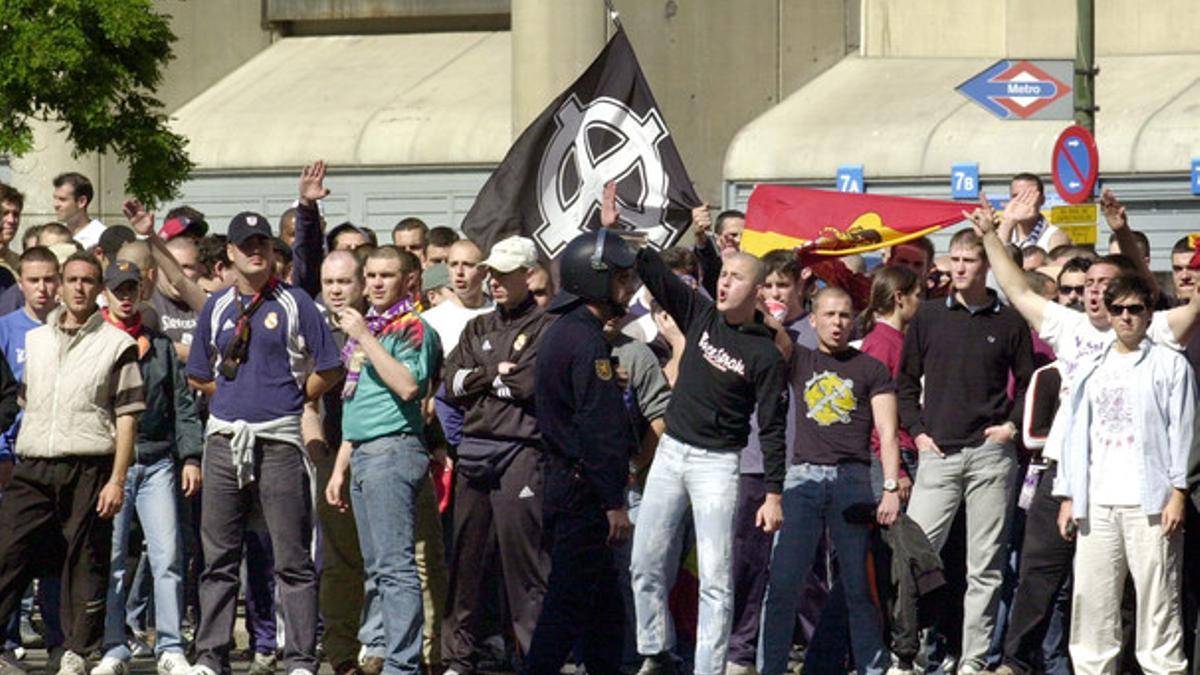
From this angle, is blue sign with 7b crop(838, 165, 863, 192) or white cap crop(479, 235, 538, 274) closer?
white cap crop(479, 235, 538, 274)

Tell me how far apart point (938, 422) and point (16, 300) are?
16.5ft

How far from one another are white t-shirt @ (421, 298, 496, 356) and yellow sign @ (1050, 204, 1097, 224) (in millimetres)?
6180

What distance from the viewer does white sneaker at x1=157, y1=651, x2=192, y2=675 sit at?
44.7ft

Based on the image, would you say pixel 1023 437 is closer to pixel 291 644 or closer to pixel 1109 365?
pixel 1109 365

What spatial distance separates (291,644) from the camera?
13.3m

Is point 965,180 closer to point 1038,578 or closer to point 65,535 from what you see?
point 1038,578

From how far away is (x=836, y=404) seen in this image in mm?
13742

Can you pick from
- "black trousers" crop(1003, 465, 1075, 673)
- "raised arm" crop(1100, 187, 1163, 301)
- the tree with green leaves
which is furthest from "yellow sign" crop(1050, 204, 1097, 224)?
the tree with green leaves

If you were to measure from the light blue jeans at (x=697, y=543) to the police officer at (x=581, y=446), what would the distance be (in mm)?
236

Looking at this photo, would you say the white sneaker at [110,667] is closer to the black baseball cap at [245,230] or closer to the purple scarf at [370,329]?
the purple scarf at [370,329]

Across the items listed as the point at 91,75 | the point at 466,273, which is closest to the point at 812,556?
the point at 466,273

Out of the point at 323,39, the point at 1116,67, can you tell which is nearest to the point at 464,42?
the point at 323,39

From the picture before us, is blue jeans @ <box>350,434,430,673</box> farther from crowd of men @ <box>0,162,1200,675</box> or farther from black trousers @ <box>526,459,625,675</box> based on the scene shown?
black trousers @ <box>526,459,625,675</box>

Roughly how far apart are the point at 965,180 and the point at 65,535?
1505 centimetres
